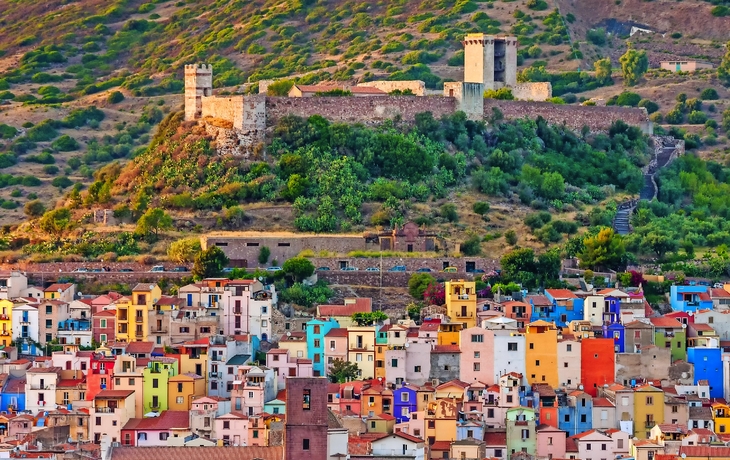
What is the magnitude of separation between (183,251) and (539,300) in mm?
10579

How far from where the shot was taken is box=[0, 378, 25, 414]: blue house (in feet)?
187

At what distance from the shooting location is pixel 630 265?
67.9 metres

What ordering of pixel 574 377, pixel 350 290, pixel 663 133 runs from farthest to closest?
1. pixel 663 133
2. pixel 350 290
3. pixel 574 377

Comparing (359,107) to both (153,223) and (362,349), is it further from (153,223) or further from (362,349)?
(362,349)

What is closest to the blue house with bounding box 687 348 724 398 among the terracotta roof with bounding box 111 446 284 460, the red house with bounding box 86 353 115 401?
the terracotta roof with bounding box 111 446 284 460

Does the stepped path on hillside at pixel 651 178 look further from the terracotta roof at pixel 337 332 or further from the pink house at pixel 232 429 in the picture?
the pink house at pixel 232 429

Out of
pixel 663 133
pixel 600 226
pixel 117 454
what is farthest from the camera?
pixel 663 133

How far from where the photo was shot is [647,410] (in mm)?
56188

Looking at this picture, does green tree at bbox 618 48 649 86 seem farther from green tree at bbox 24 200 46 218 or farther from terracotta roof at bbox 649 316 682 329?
terracotta roof at bbox 649 316 682 329

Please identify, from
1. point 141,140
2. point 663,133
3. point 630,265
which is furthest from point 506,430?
point 141,140

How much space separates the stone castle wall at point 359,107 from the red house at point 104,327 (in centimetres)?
1274

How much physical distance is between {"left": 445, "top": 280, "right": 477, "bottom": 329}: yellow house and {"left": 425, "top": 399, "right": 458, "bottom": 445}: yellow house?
7.28 metres

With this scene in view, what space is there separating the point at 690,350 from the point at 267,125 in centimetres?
1819

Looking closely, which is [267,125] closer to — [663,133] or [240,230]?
[240,230]
